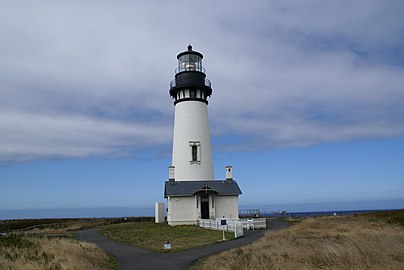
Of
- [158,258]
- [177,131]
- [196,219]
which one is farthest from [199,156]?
[158,258]

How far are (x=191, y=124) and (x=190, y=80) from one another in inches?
169

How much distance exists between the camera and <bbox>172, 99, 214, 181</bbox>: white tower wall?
34688 millimetres

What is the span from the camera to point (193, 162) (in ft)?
114

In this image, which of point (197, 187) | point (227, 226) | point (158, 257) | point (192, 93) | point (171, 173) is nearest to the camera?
point (158, 257)

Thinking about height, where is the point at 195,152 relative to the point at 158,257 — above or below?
above

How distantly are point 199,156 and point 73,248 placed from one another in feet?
68.9

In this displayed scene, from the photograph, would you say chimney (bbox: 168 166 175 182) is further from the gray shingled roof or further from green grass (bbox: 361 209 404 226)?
green grass (bbox: 361 209 404 226)

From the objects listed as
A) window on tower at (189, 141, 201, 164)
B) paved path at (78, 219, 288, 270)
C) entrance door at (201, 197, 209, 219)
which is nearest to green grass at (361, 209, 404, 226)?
paved path at (78, 219, 288, 270)

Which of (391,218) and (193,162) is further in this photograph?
(193,162)

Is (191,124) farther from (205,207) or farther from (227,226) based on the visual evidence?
(227,226)

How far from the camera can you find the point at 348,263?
33.4 feet

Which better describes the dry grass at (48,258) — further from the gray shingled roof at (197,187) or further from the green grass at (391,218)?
the green grass at (391,218)

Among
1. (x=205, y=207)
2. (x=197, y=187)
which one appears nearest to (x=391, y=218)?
(x=205, y=207)

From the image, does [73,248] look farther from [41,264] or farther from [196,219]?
[196,219]
